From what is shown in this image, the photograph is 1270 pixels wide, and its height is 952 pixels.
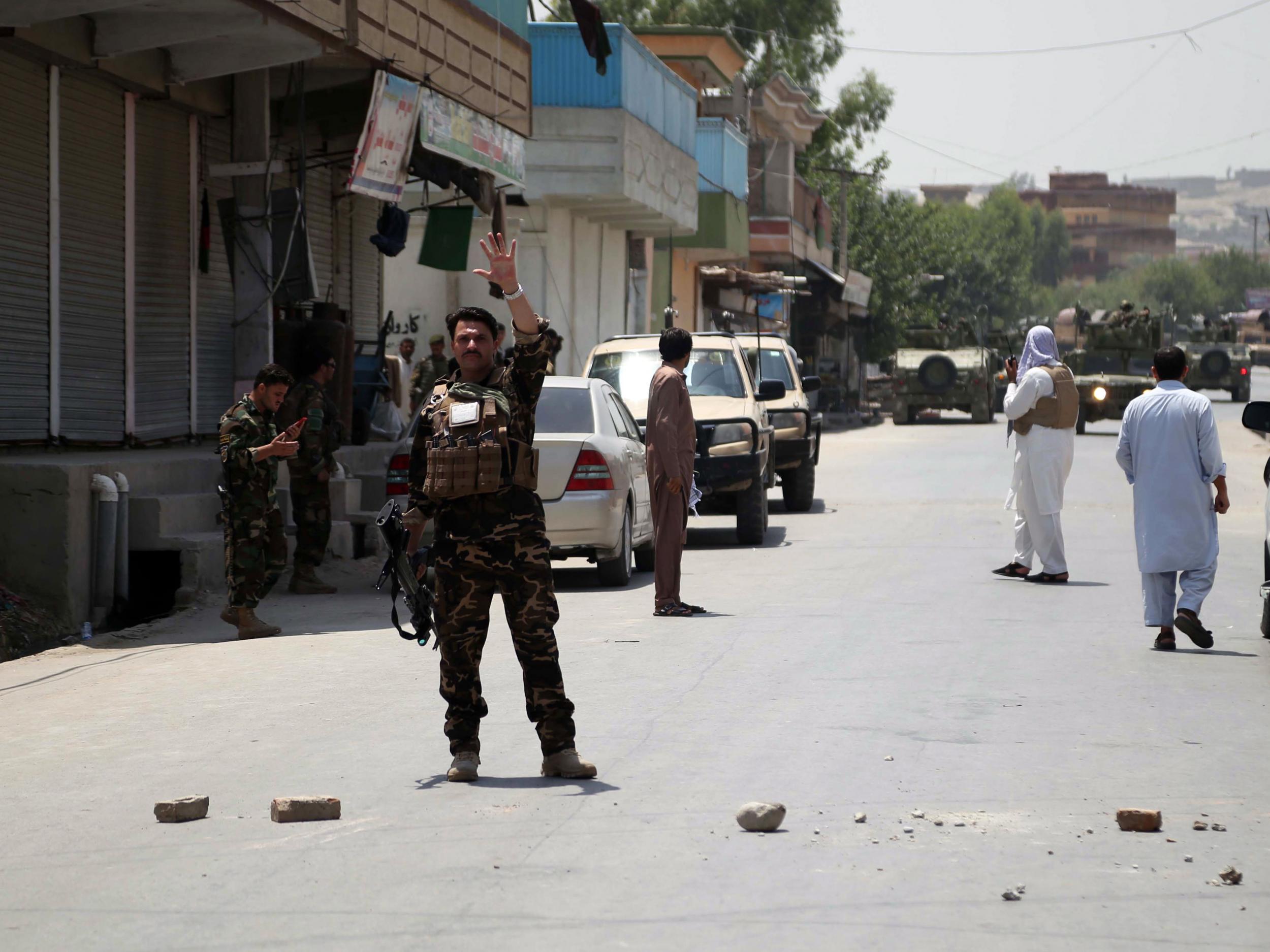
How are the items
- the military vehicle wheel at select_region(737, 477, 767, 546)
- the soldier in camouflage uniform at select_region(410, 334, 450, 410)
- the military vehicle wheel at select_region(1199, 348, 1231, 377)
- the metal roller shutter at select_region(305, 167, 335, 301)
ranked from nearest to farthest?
the military vehicle wheel at select_region(737, 477, 767, 546)
the metal roller shutter at select_region(305, 167, 335, 301)
the soldier in camouflage uniform at select_region(410, 334, 450, 410)
the military vehicle wheel at select_region(1199, 348, 1231, 377)

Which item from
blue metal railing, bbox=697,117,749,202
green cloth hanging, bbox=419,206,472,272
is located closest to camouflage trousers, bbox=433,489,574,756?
green cloth hanging, bbox=419,206,472,272

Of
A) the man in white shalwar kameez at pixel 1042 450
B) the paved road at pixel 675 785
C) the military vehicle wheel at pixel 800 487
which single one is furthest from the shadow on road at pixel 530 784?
the military vehicle wheel at pixel 800 487

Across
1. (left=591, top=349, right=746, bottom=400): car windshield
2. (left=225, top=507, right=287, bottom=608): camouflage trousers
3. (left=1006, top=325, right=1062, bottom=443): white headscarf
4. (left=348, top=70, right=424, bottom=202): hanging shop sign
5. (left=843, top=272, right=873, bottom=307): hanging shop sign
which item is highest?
(left=843, top=272, right=873, bottom=307): hanging shop sign

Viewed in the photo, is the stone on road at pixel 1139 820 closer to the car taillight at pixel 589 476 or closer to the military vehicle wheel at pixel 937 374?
the car taillight at pixel 589 476

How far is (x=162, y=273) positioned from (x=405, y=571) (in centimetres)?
954

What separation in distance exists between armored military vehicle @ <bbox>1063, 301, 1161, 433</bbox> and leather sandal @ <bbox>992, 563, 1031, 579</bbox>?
1042 inches

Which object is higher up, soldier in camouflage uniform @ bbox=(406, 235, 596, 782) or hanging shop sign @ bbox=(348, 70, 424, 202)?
hanging shop sign @ bbox=(348, 70, 424, 202)

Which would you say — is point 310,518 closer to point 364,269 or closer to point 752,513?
point 752,513

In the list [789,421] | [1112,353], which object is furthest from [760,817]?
[1112,353]

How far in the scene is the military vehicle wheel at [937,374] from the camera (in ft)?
140

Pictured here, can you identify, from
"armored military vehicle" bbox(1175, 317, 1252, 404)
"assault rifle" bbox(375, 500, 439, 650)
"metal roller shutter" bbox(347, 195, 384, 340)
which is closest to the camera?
"assault rifle" bbox(375, 500, 439, 650)

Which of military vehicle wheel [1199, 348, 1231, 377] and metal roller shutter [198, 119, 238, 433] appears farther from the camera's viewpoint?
military vehicle wheel [1199, 348, 1231, 377]

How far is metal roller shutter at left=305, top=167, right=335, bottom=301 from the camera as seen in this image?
19.1 m

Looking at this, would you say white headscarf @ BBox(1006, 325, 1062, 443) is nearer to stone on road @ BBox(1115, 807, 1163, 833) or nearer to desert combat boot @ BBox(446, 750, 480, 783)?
desert combat boot @ BBox(446, 750, 480, 783)
